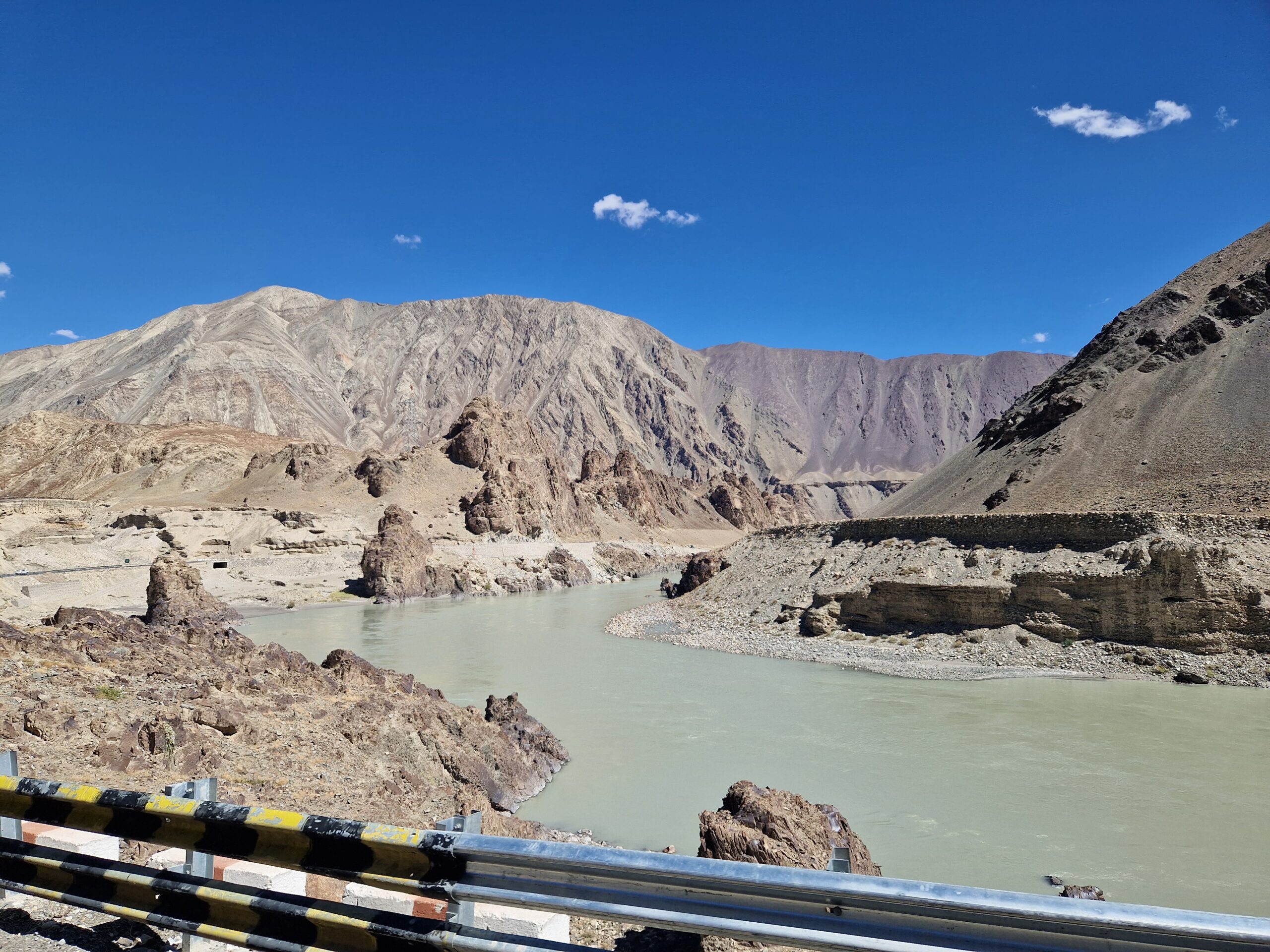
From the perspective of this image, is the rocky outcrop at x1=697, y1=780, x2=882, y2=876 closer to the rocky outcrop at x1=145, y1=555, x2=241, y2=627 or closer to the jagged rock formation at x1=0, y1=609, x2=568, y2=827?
the jagged rock formation at x1=0, y1=609, x2=568, y2=827

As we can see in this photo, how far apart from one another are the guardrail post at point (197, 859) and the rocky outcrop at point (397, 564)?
45055 mm

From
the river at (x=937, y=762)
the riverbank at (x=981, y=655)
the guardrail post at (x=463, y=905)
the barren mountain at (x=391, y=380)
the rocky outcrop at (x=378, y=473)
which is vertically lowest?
the river at (x=937, y=762)

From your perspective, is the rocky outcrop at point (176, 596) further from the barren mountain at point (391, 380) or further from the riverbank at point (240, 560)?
the barren mountain at point (391, 380)

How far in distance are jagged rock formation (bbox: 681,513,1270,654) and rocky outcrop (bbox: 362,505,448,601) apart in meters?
23.1

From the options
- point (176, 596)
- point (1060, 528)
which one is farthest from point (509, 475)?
point (1060, 528)

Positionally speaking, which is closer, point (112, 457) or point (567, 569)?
point (567, 569)

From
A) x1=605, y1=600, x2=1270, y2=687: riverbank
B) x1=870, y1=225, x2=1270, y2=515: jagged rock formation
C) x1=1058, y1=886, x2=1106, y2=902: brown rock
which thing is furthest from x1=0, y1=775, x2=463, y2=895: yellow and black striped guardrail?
x1=870, y1=225, x2=1270, y2=515: jagged rock formation

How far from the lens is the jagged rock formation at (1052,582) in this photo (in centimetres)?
2305

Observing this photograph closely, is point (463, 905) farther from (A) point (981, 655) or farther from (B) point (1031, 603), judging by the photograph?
(B) point (1031, 603)

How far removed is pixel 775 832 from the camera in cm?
719

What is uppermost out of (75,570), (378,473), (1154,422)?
(1154,422)

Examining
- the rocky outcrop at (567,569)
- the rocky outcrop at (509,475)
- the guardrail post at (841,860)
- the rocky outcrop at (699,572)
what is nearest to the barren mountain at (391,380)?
the rocky outcrop at (509,475)

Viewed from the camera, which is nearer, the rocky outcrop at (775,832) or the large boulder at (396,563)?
the rocky outcrop at (775,832)

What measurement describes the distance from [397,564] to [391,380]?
11774 centimetres
